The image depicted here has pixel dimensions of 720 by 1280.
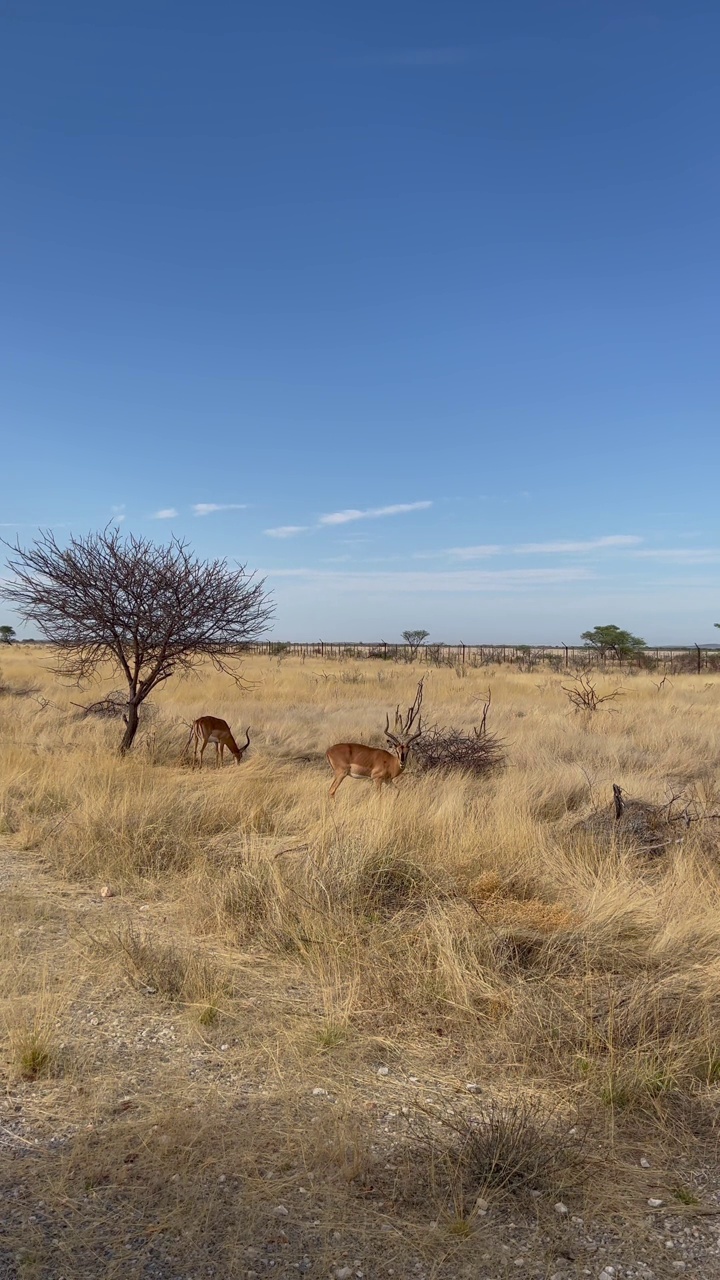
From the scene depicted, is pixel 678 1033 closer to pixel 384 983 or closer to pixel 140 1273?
pixel 384 983

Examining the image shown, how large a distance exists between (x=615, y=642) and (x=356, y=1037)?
1866 inches

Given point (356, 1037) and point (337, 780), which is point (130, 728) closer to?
point (337, 780)

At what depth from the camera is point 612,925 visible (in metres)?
5.51

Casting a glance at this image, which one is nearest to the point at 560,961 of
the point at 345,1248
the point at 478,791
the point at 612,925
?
the point at 612,925

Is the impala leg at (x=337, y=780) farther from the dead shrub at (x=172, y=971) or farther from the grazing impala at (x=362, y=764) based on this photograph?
the dead shrub at (x=172, y=971)

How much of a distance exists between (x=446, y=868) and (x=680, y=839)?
102 inches

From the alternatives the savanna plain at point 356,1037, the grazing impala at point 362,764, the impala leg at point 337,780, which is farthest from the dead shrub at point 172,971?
the grazing impala at point 362,764

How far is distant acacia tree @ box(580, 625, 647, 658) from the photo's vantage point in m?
47.2

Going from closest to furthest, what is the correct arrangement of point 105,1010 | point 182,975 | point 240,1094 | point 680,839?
point 240,1094, point 105,1010, point 182,975, point 680,839

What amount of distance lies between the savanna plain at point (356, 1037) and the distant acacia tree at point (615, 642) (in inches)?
1563

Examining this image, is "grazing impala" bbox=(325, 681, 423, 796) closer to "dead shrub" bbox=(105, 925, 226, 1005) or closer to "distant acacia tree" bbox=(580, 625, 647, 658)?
"dead shrub" bbox=(105, 925, 226, 1005)

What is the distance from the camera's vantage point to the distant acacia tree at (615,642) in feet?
155

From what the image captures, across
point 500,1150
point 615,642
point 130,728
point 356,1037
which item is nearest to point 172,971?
point 356,1037

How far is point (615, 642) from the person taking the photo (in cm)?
4894
